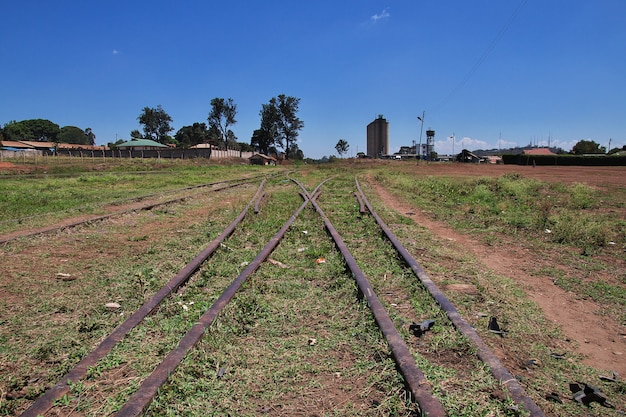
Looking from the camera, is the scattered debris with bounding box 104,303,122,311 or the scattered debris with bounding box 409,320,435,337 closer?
the scattered debris with bounding box 409,320,435,337

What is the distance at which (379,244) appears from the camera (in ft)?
19.7

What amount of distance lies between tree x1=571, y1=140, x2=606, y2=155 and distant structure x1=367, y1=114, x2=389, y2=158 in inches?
1588

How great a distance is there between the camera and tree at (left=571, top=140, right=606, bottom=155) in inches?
3182

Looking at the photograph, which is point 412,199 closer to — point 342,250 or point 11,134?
point 342,250

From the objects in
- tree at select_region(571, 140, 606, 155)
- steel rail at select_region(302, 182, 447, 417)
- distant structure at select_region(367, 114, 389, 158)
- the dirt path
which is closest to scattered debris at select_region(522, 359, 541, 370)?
the dirt path

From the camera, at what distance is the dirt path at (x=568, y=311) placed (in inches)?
115

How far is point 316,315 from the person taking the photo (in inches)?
135

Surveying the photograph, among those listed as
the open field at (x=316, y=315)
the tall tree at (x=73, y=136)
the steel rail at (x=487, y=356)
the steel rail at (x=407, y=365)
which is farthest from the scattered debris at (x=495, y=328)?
the tall tree at (x=73, y=136)

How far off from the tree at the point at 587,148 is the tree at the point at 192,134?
8702 cm

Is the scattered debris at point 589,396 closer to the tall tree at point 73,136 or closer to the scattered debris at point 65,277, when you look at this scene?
the scattered debris at point 65,277

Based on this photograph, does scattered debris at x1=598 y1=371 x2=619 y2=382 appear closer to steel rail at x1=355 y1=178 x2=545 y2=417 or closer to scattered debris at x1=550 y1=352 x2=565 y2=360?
scattered debris at x1=550 y1=352 x2=565 y2=360

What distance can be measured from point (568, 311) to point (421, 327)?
174 cm

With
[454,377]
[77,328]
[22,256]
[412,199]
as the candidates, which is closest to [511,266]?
[454,377]

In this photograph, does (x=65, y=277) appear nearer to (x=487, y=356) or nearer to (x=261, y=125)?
(x=487, y=356)
